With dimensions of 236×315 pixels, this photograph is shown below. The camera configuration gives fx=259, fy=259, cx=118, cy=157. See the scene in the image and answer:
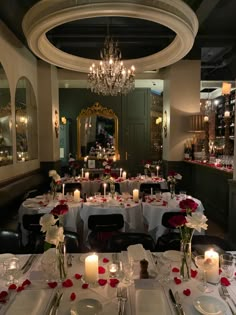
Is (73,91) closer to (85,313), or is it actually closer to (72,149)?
(72,149)

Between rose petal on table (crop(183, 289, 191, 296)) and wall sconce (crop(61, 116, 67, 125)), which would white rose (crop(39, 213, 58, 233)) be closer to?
rose petal on table (crop(183, 289, 191, 296))

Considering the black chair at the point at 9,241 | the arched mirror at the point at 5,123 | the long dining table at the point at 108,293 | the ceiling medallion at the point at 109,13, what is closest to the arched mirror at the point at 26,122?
the arched mirror at the point at 5,123

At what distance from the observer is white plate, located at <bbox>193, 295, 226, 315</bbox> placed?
137 cm

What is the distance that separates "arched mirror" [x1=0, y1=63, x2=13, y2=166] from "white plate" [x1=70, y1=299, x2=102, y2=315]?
3976 mm

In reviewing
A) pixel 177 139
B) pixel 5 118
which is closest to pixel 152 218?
pixel 5 118

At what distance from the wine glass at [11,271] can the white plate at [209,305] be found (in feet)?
3.74

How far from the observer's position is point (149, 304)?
4.70 feet

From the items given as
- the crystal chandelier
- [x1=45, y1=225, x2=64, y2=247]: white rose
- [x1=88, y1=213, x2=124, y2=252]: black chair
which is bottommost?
[x1=88, y1=213, x2=124, y2=252]: black chair

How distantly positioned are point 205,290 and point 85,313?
756mm

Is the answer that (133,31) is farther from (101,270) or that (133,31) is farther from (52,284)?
(52,284)

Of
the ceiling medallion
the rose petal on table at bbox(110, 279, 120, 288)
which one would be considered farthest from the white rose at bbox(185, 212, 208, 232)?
the ceiling medallion

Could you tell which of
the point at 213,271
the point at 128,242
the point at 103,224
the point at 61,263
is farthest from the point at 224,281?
the point at 103,224

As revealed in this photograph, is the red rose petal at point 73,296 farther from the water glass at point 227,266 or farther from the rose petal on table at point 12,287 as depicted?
the water glass at point 227,266

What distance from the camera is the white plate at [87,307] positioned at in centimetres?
135
